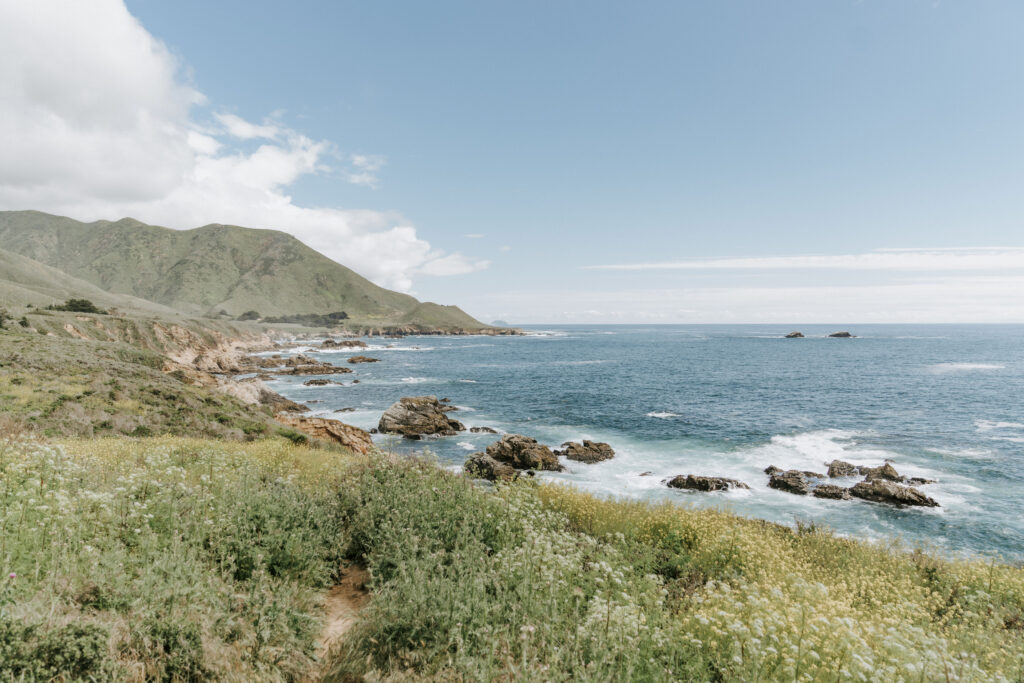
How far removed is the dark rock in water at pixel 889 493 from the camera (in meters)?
21.2

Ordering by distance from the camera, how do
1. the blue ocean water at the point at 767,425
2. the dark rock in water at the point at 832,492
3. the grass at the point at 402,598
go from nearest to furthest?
the grass at the point at 402,598 < the blue ocean water at the point at 767,425 < the dark rock in water at the point at 832,492

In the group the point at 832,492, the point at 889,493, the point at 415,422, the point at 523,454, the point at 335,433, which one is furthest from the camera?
the point at 415,422

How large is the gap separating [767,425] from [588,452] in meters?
19.1

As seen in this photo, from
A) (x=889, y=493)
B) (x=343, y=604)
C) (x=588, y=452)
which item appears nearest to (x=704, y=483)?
(x=588, y=452)

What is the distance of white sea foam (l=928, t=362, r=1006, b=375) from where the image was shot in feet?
241

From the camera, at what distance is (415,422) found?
34.7 meters

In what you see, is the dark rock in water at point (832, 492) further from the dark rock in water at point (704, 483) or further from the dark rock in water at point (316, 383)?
the dark rock in water at point (316, 383)

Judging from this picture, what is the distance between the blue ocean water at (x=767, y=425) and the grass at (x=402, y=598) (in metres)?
4.79

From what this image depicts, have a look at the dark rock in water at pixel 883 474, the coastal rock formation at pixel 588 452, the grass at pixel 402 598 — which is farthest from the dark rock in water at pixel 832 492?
the grass at pixel 402 598

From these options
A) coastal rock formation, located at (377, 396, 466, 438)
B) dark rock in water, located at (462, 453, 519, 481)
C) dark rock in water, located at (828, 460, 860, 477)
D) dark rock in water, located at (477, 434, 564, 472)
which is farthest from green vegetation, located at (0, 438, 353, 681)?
dark rock in water, located at (828, 460, 860, 477)

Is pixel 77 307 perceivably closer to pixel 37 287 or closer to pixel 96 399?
pixel 37 287

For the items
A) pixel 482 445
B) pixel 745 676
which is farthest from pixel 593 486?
pixel 745 676

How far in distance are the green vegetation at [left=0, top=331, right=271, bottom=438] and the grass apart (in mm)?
10936

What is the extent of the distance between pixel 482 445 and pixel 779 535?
21.6 metres
